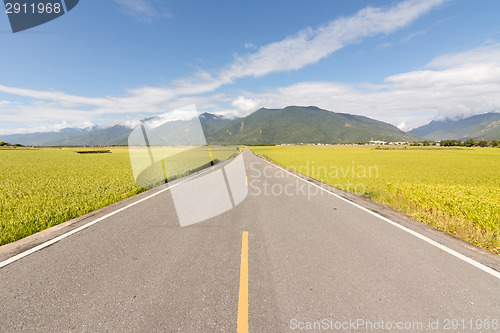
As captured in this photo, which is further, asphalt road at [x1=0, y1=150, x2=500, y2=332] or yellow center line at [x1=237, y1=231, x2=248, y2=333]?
asphalt road at [x1=0, y1=150, x2=500, y2=332]

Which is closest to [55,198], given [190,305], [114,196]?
[114,196]

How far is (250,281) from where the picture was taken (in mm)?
3139

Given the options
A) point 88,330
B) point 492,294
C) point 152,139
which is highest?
point 152,139

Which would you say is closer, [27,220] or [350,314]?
[350,314]

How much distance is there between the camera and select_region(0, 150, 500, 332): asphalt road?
245 centimetres

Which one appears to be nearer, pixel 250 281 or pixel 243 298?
pixel 243 298

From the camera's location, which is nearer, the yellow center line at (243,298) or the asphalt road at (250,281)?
the yellow center line at (243,298)

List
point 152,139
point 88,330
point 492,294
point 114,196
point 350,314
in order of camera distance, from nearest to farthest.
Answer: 1. point 88,330
2. point 350,314
3. point 492,294
4. point 114,196
5. point 152,139

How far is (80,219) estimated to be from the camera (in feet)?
19.2

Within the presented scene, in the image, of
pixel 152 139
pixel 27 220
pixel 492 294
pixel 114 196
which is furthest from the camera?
pixel 152 139

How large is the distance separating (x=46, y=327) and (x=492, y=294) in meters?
5.54

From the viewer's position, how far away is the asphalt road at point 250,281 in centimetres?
245

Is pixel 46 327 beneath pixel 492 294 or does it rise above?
above

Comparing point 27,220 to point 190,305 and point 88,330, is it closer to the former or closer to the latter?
point 88,330
